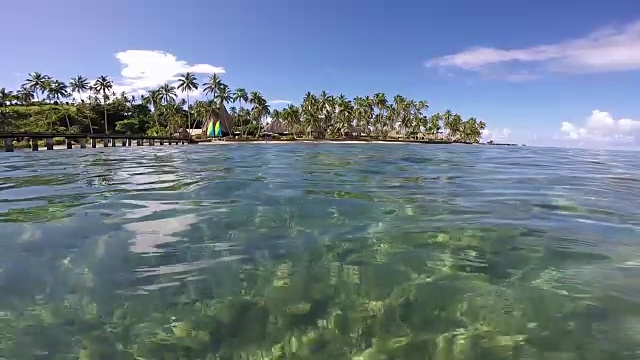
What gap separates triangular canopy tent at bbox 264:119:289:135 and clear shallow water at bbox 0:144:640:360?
4276 inches

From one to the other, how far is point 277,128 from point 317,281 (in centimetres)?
11458

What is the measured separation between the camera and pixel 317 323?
3.65m

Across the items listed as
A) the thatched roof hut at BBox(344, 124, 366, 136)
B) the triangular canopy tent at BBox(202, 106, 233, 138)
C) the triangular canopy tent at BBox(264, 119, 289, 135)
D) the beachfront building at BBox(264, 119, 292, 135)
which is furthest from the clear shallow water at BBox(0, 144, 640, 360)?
the thatched roof hut at BBox(344, 124, 366, 136)

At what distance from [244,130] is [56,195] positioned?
102 metres

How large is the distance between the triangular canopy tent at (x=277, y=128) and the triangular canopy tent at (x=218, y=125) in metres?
11.0

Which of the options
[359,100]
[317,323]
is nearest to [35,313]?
[317,323]

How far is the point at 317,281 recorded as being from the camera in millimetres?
4492

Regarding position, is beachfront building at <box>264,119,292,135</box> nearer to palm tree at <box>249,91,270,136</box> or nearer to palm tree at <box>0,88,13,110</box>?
palm tree at <box>249,91,270,136</box>

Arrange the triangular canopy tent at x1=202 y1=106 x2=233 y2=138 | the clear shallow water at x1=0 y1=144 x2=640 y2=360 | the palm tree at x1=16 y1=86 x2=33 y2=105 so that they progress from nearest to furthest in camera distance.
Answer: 1. the clear shallow water at x1=0 y1=144 x2=640 y2=360
2. the triangular canopy tent at x1=202 y1=106 x2=233 y2=138
3. the palm tree at x1=16 y1=86 x2=33 y2=105

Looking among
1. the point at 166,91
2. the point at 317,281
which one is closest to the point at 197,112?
the point at 166,91

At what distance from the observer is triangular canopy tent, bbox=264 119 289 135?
116 meters

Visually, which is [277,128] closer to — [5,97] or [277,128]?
[277,128]

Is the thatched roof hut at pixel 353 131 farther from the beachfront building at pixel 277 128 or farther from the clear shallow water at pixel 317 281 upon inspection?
the clear shallow water at pixel 317 281

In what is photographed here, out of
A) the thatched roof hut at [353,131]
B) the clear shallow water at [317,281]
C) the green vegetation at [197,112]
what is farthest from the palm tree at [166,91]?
the clear shallow water at [317,281]
